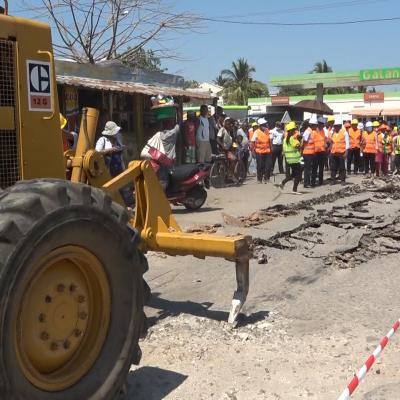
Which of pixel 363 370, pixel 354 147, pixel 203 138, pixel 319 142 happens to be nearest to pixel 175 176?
pixel 203 138

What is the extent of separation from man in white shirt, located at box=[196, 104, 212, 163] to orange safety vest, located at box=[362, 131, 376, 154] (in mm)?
6540

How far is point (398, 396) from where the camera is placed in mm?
3934

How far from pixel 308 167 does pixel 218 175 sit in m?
2.49

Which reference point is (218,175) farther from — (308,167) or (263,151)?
(308,167)

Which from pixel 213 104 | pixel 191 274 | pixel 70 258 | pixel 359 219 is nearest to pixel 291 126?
pixel 213 104

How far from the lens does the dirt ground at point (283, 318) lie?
13.6 ft

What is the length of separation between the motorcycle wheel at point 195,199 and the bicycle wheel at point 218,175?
4.48 m

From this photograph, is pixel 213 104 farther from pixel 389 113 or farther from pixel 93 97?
pixel 389 113

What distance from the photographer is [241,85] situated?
65.8 m

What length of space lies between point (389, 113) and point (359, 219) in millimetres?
35195

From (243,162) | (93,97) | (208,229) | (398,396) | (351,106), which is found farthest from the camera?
(351,106)

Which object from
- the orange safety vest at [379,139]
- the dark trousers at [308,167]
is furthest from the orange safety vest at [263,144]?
the orange safety vest at [379,139]

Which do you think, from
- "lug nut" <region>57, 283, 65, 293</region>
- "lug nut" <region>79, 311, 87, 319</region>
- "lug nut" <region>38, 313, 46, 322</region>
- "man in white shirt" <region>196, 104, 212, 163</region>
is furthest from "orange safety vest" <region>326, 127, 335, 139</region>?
"lug nut" <region>38, 313, 46, 322</region>

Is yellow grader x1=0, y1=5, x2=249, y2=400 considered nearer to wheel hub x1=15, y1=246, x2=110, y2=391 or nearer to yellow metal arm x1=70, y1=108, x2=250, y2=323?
wheel hub x1=15, y1=246, x2=110, y2=391
